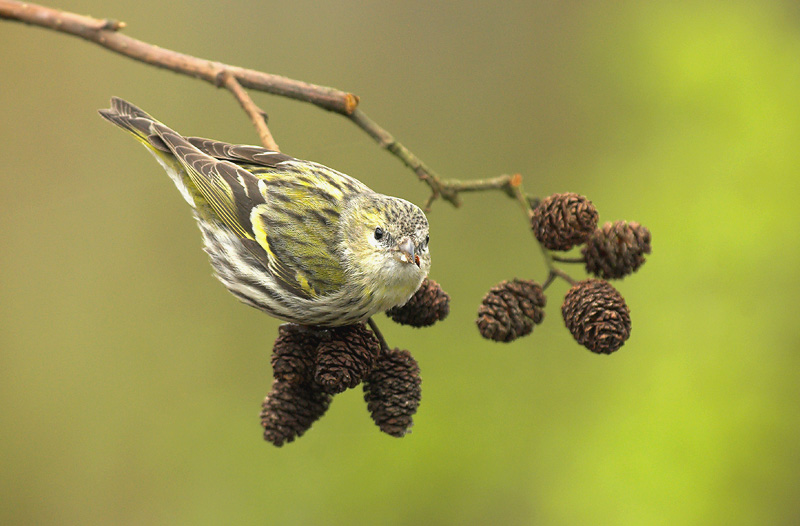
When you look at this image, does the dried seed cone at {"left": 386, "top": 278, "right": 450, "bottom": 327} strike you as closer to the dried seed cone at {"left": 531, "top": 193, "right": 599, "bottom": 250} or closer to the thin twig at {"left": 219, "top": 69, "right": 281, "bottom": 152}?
the dried seed cone at {"left": 531, "top": 193, "right": 599, "bottom": 250}

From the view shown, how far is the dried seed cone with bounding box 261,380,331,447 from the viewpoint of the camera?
1.94 metres

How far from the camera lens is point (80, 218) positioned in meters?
3.94

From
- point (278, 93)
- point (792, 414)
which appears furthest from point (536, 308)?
point (792, 414)

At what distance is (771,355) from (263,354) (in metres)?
2.19

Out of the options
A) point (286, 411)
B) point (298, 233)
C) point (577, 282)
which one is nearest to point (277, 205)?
point (298, 233)

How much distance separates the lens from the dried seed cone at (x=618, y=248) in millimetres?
1997

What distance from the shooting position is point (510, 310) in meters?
1.95

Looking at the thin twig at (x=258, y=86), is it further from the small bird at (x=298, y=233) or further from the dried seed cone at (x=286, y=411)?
the dried seed cone at (x=286, y=411)

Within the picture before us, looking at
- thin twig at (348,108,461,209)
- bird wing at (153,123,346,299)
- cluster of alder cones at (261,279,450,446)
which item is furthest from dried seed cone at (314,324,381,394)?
thin twig at (348,108,461,209)

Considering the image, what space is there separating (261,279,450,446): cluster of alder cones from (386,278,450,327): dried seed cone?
137mm

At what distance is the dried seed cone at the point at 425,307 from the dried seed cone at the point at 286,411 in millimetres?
332

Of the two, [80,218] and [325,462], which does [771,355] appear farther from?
[80,218]

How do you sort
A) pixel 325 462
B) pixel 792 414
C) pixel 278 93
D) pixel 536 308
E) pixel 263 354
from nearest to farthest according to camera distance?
pixel 536 308 < pixel 278 93 < pixel 792 414 < pixel 325 462 < pixel 263 354

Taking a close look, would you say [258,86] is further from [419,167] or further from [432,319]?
[432,319]
